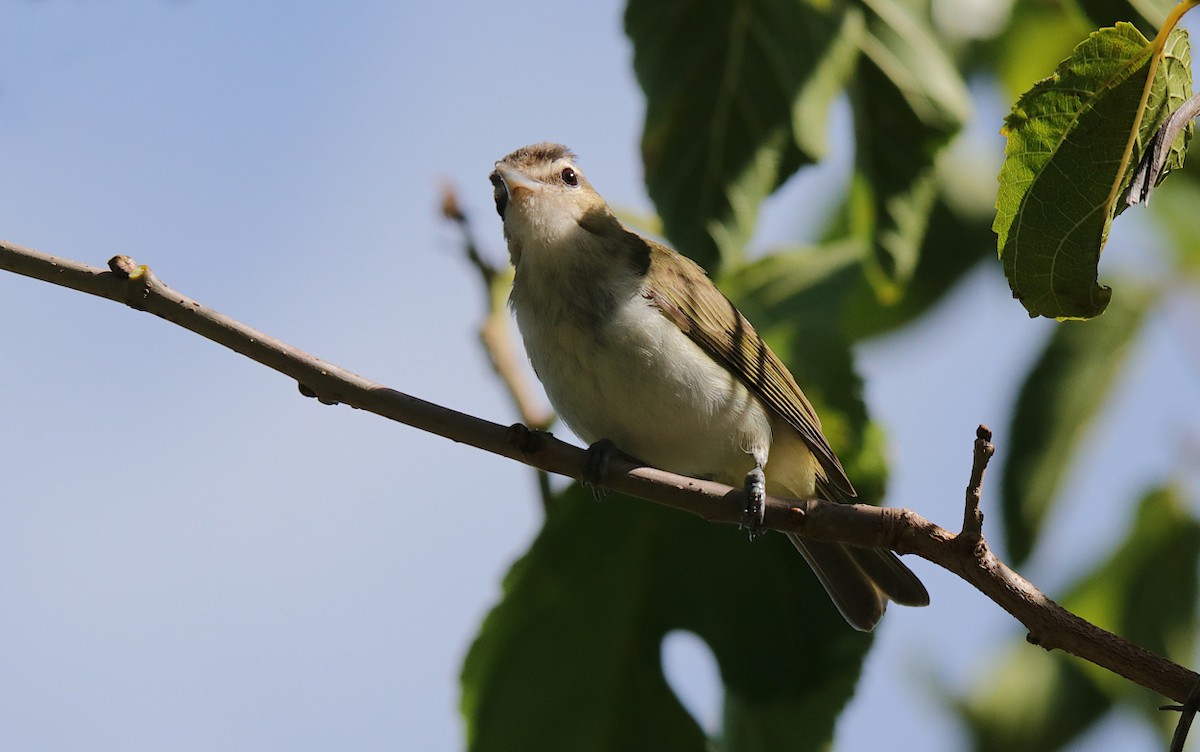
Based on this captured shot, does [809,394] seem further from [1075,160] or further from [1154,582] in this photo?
[1075,160]

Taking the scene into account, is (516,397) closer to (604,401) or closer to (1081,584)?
(604,401)

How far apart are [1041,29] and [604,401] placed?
249 cm

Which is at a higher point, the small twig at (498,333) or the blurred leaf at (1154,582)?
the small twig at (498,333)

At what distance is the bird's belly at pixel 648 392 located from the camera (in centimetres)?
387

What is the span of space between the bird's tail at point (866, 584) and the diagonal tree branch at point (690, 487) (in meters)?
1.33

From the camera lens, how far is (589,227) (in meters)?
4.30

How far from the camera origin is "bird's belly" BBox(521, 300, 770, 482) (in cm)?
387

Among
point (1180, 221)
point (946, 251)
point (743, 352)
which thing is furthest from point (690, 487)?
point (1180, 221)

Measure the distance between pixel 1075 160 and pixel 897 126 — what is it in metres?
1.59

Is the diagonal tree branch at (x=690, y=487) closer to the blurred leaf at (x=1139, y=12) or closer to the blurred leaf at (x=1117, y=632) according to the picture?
the blurred leaf at (x=1139, y=12)

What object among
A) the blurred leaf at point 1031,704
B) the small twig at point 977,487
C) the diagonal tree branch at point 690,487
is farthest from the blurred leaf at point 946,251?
the small twig at point 977,487

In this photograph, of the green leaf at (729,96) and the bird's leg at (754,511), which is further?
the green leaf at (729,96)

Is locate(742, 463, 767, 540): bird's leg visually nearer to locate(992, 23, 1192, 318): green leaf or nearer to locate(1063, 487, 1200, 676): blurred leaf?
locate(992, 23, 1192, 318): green leaf

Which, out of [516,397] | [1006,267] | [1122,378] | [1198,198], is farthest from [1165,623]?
[1006,267]
